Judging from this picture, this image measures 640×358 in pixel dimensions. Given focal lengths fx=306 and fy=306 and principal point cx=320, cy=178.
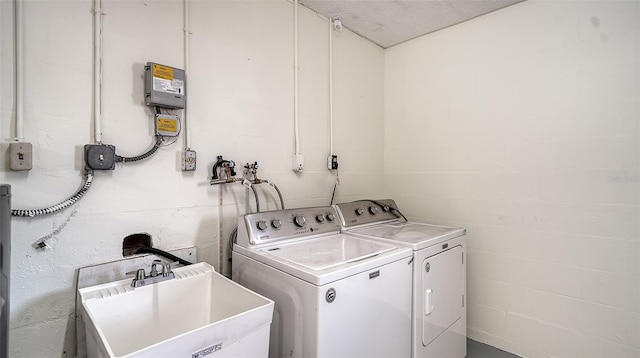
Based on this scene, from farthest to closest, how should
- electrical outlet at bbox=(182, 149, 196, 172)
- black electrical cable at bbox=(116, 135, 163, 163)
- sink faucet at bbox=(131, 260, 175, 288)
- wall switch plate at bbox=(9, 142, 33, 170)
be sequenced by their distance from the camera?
electrical outlet at bbox=(182, 149, 196, 172) < black electrical cable at bbox=(116, 135, 163, 163) < sink faucet at bbox=(131, 260, 175, 288) < wall switch plate at bbox=(9, 142, 33, 170)

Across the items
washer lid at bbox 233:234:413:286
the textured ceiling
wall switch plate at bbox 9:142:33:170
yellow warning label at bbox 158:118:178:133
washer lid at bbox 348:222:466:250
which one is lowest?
washer lid at bbox 233:234:413:286

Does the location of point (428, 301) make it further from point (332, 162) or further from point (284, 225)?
point (332, 162)

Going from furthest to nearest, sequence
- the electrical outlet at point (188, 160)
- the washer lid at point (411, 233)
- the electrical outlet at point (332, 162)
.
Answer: the electrical outlet at point (332, 162) → the washer lid at point (411, 233) → the electrical outlet at point (188, 160)

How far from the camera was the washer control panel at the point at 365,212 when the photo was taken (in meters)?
1.99

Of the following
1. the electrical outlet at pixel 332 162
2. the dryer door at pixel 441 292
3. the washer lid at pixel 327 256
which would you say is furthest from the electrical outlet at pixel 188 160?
the dryer door at pixel 441 292

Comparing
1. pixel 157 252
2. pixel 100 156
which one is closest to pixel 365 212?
pixel 157 252

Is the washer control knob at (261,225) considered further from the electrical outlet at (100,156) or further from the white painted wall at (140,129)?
the electrical outlet at (100,156)

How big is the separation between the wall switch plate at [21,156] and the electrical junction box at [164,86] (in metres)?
0.48

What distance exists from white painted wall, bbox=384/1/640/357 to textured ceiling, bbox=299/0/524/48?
95mm

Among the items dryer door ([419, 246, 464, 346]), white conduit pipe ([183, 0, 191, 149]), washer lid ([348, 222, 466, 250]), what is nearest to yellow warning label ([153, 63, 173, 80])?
white conduit pipe ([183, 0, 191, 149])

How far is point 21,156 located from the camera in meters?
1.13

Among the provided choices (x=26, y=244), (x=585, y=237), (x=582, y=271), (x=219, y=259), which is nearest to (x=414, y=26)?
(x=585, y=237)

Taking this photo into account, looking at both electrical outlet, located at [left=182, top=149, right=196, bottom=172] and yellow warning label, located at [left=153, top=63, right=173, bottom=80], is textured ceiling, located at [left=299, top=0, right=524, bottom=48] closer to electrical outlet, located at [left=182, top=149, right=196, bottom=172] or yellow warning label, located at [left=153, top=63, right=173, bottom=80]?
yellow warning label, located at [left=153, top=63, right=173, bottom=80]

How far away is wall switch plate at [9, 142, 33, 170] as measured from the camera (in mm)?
1118
